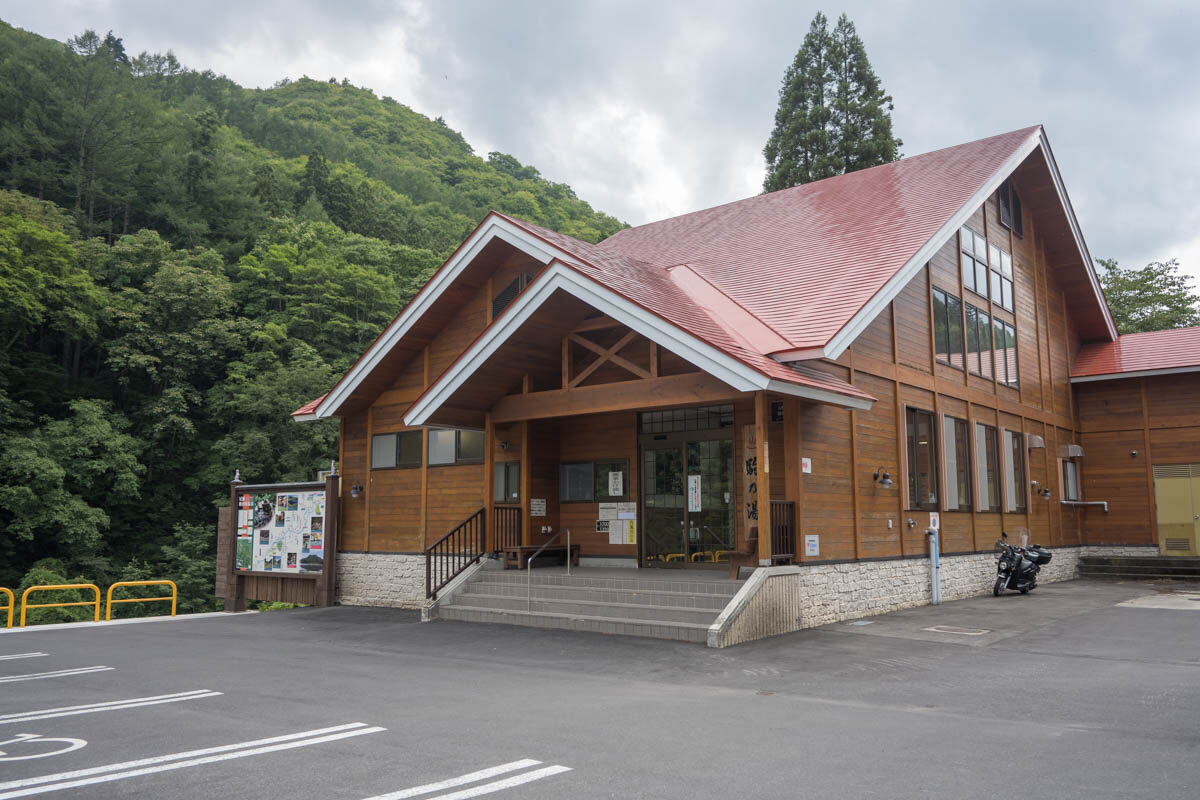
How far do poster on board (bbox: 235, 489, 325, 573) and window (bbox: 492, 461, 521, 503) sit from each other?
338 centimetres

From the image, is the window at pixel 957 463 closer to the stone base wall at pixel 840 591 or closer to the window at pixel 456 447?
the stone base wall at pixel 840 591

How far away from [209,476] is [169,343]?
16.8ft

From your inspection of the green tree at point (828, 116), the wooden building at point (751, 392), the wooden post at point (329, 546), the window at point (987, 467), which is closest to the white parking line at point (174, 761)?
the wooden building at point (751, 392)

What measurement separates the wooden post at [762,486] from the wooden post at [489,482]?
4.68m

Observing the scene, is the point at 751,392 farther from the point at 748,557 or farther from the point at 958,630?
the point at 958,630

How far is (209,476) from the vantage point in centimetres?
3073

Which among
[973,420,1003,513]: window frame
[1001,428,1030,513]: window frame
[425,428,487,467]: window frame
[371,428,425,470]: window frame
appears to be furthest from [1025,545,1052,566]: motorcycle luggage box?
[371,428,425,470]: window frame

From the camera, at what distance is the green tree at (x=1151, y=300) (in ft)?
107

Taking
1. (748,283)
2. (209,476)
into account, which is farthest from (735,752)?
(209,476)

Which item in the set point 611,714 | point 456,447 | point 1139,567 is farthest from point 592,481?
point 1139,567

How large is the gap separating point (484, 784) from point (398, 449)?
468 inches

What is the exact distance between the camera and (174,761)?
16.6 ft

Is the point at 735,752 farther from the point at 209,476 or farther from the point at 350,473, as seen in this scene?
the point at 209,476

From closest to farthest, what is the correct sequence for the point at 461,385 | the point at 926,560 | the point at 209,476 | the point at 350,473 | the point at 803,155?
1. the point at 461,385
2. the point at 926,560
3. the point at 350,473
4. the point at 209,476
5. the point at 803,155
